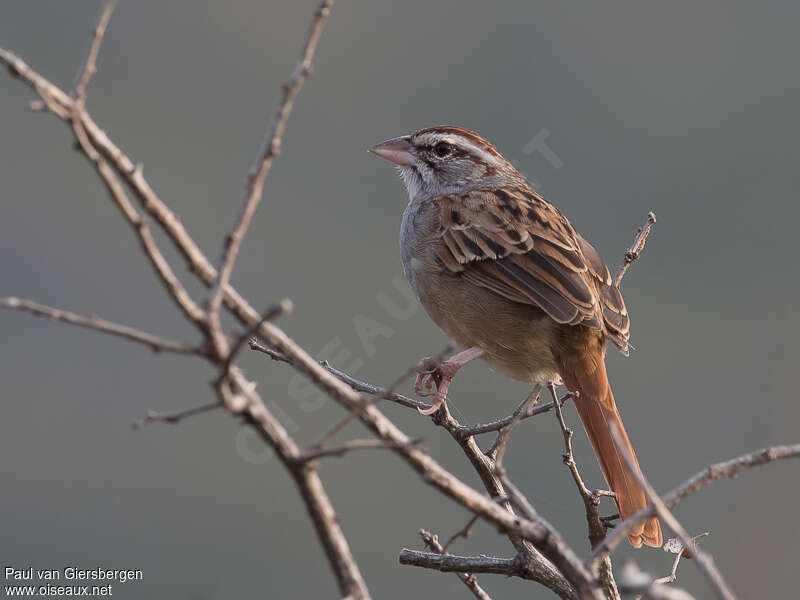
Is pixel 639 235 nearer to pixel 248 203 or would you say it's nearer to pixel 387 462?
pixel 248 203

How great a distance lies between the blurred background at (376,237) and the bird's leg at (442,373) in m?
0.76

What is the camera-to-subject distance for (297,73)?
2254mm

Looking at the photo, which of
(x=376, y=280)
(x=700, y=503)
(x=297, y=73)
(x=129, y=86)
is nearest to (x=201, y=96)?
(x=129, y=86)

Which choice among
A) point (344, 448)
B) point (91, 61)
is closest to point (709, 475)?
point (344, 448)

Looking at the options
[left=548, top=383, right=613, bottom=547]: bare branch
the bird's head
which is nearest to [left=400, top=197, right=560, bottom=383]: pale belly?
the bird's head

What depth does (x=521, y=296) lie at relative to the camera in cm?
520

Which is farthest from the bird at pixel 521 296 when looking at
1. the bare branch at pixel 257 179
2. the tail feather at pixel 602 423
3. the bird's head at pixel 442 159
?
the bare branch at pixel 257 179

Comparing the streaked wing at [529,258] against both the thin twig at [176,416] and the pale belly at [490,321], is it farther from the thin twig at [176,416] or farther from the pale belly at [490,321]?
the thin twig at [176,416]

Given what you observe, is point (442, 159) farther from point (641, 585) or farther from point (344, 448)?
point (641, 585)

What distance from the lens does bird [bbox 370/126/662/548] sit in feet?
16.4

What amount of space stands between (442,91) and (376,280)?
851 cm

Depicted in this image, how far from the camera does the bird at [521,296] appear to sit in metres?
5.00

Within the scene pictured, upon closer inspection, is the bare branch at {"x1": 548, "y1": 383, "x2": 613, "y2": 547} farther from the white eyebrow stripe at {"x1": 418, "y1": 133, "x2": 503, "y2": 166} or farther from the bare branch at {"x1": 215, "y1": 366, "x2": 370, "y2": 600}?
the white eyebrow stripe at {"x1": 418, "y1": 133, "x2": 503, "y2": 166}

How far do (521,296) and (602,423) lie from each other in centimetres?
65
